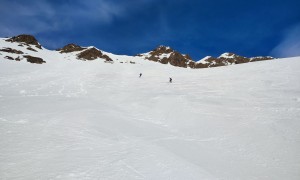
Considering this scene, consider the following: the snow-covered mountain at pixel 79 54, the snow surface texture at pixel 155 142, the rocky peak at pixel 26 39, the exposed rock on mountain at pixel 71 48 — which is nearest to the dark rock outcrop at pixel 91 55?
the snow-covered mountain at pixel 79 54

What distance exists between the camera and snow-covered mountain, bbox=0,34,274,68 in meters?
61.3

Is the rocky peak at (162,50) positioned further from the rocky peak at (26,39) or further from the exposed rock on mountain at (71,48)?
the rocky peak at (26,39)

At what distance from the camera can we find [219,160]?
9.35 meters

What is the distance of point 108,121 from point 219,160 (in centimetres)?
620

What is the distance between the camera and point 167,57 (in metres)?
131

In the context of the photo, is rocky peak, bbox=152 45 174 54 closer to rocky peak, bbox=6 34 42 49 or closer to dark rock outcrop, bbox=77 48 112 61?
dark rock outcrop, bbox=77 48 112 61

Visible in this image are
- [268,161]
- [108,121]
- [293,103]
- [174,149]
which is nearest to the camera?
[268,161]

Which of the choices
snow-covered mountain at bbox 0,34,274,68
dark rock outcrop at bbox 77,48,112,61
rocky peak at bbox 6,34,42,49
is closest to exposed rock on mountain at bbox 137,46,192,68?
snow-covered mountain at bbox 0,34,274,68

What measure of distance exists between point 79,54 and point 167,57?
183 ft

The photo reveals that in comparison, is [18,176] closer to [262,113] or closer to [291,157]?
[291,157]

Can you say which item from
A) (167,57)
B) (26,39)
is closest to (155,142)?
(26,39)

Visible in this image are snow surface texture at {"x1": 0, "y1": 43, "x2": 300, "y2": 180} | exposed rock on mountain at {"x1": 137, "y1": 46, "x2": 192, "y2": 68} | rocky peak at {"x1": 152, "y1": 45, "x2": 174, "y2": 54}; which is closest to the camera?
snow surface texture at {"x1": 0, "y1": 43, "x2": 300, "y2": 180}

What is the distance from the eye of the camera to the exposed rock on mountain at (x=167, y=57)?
12790 cm

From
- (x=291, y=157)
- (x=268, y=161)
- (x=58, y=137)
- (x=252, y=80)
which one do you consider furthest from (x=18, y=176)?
(x=252, y=80)
